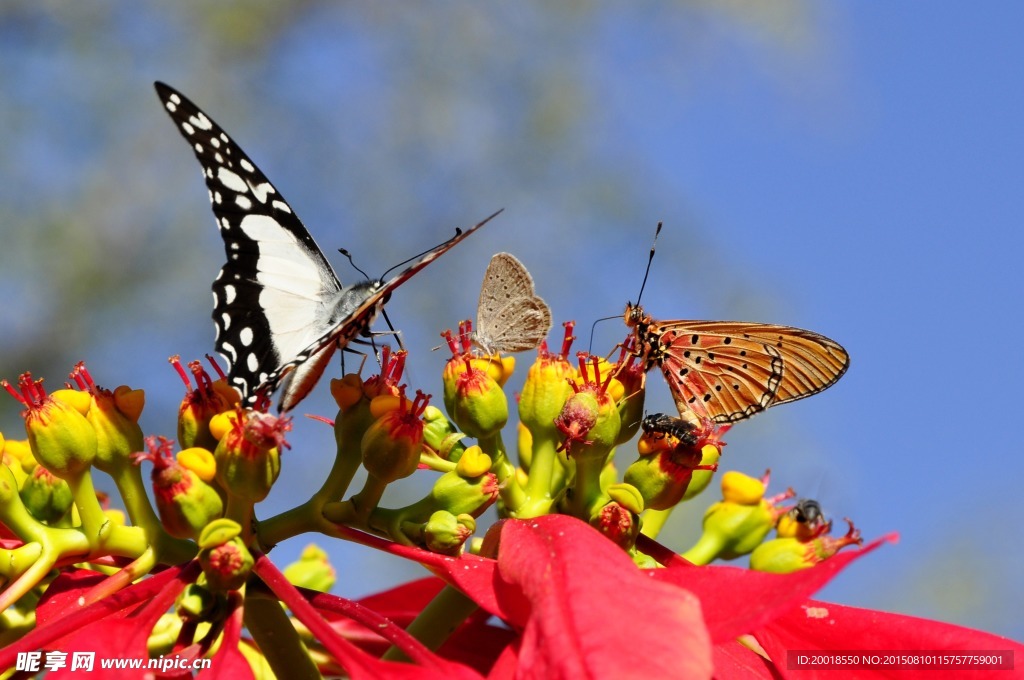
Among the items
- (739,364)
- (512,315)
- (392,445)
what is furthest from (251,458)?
(739,364)

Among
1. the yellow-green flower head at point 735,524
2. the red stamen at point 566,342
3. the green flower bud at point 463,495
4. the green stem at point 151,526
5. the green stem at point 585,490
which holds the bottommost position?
the green stem at point 151,526

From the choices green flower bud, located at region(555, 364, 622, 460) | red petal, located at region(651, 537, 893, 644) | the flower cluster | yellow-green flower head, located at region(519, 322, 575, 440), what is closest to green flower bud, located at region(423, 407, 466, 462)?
the flower cluster

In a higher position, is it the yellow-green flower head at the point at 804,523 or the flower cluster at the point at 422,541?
the yellow-green flower head at the point at 804,523

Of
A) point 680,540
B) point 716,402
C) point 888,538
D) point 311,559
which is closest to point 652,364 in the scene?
point 716,402

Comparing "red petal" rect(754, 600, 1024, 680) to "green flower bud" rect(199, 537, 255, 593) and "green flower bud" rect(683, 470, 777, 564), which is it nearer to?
"green flower bud" rect(683, 470, 777, 564)

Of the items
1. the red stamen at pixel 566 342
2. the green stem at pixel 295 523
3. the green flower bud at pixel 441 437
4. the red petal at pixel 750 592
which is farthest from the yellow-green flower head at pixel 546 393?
the red petal at pixel 750 592

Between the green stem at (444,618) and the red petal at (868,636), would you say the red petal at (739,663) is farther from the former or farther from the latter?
the green stem at (444,618)

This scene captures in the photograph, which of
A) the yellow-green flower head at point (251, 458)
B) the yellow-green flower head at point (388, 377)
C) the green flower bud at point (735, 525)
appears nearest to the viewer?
the yellow-green flower head at point (251, 458)
